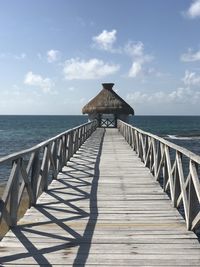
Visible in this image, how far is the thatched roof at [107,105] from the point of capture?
32.6 m

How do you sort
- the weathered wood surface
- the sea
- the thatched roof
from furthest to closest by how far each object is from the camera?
1. the sea
2. the thatched roof
3. the weathered wood surface

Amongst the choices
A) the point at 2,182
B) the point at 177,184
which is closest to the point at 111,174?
the point at 177,184

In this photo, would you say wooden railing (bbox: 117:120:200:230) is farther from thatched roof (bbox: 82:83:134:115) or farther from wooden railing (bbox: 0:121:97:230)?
thatched roof (bbox: 82:83:134:115)

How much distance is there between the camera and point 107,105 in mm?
32688

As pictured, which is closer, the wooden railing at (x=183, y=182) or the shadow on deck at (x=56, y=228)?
the shadow on deck at (x=56, y=228)

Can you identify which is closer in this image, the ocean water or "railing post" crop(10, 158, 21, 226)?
"railing post" crop(10, 158, 21, 226)

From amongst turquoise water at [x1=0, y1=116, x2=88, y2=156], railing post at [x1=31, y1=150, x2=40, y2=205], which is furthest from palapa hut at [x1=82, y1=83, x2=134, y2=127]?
railing post at [x1=31, y1=150, x2=40, y2=205]

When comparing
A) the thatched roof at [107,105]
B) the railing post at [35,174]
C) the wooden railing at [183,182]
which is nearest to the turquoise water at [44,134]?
the thatched roof at [107,105]

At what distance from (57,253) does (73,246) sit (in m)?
0.27

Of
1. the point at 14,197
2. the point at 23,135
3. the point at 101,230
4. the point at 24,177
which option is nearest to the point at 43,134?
the point at 23,135

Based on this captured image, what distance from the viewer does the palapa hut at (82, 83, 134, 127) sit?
32.6m

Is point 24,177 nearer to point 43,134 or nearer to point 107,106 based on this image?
point 107,106

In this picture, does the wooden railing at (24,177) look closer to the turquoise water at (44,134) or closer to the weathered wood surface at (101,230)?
the weathered wood surface at (101,230)

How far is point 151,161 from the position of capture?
33.9 feet
